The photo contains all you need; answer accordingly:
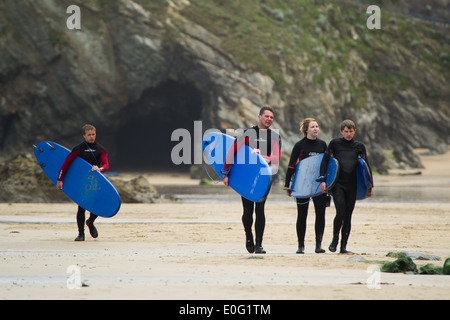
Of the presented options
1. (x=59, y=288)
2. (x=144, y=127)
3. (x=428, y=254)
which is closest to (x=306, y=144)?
(x=428, y=254)

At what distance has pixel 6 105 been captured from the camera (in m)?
43.3

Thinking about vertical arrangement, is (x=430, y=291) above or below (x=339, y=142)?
below

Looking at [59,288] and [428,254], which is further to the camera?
[428,254]

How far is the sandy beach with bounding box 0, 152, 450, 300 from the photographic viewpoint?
20.7ft

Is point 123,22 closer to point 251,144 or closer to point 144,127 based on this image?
point 144,127

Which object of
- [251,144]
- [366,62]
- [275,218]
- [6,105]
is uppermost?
[366,62]

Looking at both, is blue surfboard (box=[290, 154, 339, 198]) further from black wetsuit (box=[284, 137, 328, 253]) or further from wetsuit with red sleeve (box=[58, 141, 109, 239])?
wetsuit with red sleeve (box=[58, 141, 109, 239])

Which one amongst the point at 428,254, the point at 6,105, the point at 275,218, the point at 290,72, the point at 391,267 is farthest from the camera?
the point at 290,72

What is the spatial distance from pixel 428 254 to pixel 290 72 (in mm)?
37934

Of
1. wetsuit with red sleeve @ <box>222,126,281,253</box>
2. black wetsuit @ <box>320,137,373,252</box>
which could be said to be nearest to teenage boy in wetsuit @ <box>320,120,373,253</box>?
black wetsuit @ <box>320,137,373,252</box>

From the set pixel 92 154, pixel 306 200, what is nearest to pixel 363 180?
pixel 306 200

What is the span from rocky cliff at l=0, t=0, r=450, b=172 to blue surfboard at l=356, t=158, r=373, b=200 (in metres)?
31.5

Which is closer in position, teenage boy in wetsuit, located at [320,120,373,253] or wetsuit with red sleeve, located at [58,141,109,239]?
teenage boy in wetsuit, located at [320,120,373,253]

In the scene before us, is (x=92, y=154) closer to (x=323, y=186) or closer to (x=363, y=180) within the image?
(x=323, y=186)
